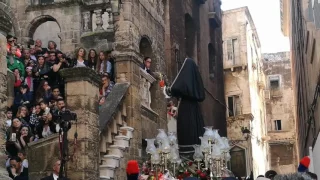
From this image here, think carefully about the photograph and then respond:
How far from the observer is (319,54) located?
1228 cm

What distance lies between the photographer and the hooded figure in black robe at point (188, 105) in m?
13.7

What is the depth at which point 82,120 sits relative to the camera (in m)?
11.5

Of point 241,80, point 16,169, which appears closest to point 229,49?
point 241,80

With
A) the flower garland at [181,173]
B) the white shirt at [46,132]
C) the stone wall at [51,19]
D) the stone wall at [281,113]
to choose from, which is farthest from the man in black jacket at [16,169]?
the stone wall at [281,113]

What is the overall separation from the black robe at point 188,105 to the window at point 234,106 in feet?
92.9

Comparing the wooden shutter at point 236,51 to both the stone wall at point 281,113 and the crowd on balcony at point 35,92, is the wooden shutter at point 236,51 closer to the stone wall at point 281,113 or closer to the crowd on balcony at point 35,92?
the stone wall at point 281,113

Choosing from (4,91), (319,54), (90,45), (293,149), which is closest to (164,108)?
(90,45)

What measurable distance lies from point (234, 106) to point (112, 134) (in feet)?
96.6

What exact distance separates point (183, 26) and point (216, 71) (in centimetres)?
645

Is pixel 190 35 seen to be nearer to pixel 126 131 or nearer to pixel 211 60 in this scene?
pixel 211 60

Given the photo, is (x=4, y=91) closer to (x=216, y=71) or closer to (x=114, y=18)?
(x=114, y=18)

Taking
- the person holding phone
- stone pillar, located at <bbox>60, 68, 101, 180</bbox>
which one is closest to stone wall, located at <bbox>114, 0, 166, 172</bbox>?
stone pillar, located at <bbox>60, 68, 101, 180</bbox>

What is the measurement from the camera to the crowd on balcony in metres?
11.9

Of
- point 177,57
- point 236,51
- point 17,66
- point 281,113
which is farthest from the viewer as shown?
point 281,113
